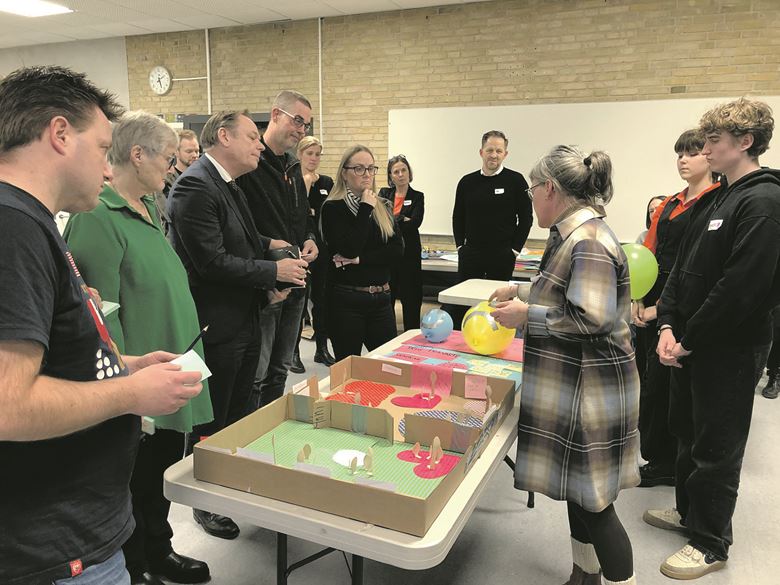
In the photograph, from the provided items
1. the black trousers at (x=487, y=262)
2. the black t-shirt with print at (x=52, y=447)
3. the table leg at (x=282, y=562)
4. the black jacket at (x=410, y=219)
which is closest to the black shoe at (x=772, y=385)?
the black trousers at (x=487, y=262)

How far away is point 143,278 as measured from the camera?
1608 millimetres

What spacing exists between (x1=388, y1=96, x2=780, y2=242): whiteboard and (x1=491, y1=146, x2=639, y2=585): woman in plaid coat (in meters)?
4.22

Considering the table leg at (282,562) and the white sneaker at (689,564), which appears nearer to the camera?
the table leg at (282,562)

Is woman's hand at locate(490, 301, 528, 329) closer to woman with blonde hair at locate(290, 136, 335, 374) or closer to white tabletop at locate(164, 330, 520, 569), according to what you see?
white tabletop at locate(164, 330, 520, 569)

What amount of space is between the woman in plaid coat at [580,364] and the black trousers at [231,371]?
3.24 ft

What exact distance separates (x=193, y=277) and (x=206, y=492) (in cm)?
101

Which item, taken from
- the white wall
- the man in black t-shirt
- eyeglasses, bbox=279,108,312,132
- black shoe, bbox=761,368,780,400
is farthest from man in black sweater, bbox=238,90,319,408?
the white wall

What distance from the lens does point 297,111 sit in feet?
7.86

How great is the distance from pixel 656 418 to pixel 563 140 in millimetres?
4001

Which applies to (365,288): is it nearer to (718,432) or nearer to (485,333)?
(485,333)

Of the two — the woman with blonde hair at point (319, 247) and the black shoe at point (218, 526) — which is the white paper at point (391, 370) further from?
the woman with blonde hair at point (319, 247)

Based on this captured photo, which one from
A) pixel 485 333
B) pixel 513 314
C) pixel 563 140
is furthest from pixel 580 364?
pixel 563 140

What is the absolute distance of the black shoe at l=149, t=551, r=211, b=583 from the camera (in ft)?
6.19

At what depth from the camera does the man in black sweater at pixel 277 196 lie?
238 centimetres
